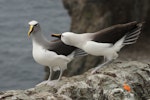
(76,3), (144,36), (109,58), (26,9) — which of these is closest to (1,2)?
(26,9)

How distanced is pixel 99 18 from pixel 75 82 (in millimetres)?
18326

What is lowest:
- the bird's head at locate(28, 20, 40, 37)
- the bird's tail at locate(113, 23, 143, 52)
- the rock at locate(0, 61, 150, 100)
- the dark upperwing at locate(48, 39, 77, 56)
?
the rock at locate(0, 61, 150, 100)

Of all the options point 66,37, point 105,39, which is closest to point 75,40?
point 66,37

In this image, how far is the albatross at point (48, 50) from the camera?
10.6 m

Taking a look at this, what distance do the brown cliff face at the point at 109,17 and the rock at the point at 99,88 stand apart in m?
15.1

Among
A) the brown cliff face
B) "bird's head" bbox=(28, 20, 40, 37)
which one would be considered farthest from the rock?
the brown cliff face

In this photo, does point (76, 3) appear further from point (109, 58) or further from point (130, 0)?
point (109, 58)

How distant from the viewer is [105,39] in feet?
35.9

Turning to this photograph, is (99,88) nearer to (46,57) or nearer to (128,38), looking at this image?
(46,57)

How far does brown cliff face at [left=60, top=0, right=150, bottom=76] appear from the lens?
89.0 ft

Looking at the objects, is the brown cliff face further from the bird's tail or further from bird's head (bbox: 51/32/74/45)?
bird's head (bbox: 51/32/74/45)

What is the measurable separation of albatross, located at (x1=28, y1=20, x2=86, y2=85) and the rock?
490mm

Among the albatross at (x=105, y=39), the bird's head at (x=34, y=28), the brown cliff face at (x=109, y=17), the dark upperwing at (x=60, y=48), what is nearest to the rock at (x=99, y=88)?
the albatross at (x=105, y=39)

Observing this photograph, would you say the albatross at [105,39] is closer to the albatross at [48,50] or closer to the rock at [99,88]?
the albatross at [48,50]
